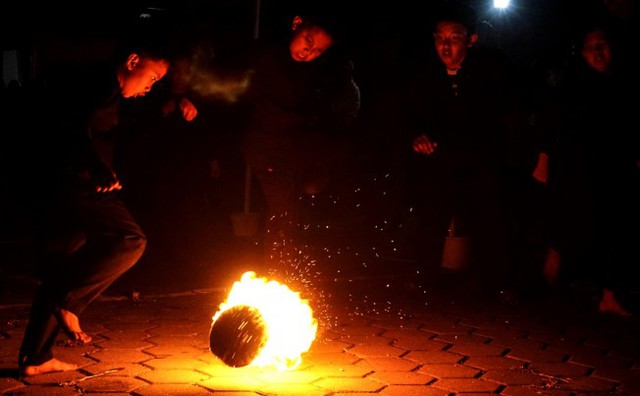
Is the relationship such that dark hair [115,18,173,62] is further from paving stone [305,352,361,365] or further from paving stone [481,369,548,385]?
paving stone [481,369,548,385]

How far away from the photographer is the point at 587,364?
5.57 metres

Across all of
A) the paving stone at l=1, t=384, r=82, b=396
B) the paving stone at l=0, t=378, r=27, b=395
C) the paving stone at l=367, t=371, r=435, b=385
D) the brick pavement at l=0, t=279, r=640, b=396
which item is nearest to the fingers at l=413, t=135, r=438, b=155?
the brick pavement at l=0, t=279, r=640, b=396

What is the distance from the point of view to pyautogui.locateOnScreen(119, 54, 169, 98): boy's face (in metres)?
5.14

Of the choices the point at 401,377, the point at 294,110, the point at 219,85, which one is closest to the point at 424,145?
the point at 294,110

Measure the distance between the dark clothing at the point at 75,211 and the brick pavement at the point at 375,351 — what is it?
1.50ft

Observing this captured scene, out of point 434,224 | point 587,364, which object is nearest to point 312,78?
point 434,224

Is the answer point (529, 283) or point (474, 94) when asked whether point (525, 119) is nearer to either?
point (474, 94)

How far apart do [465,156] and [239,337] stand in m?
3.67

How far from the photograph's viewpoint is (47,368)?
4766mm

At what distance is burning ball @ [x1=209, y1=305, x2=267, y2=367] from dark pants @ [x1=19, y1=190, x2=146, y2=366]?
2.58 feet

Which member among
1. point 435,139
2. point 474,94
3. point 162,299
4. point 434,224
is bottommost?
point 162,299

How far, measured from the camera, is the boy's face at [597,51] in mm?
7312

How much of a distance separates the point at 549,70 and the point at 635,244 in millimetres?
2380

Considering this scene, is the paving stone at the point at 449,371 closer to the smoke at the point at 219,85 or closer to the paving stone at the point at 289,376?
the paving stone at the point at 289,376
